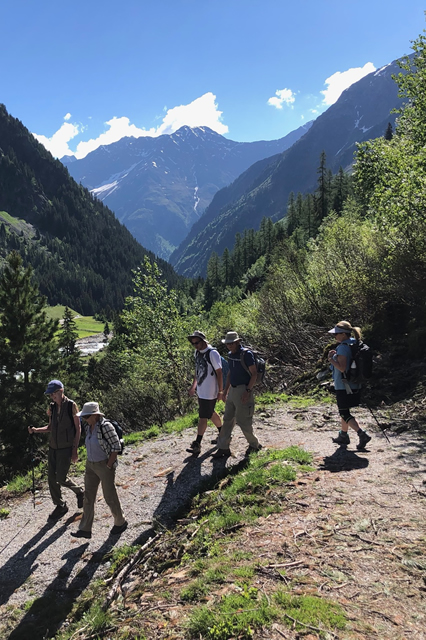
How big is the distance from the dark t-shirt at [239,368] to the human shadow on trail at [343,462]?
218 centimetres

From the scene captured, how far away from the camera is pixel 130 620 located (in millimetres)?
4180

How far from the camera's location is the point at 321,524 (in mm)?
4984

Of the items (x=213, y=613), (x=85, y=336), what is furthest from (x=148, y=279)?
(x=85, y=336)

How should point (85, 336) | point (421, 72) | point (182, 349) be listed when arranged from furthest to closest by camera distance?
point (85, 336) → point (182, 349) → point (421, 72)

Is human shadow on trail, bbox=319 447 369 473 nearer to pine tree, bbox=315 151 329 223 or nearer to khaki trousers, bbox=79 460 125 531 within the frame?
khaki trousers, bbox=79 460 125 531

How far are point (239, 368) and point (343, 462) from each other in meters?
2.67

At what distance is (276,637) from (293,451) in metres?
4.60

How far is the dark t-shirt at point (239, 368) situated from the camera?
7605 mm

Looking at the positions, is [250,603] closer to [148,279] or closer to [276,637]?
[276,637]

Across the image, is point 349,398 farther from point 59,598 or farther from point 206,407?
point 59,598

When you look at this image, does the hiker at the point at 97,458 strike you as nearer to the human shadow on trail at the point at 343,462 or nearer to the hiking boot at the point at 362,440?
the human shadow on trail at the point at 343,462

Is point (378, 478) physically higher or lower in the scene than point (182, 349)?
Result: lower

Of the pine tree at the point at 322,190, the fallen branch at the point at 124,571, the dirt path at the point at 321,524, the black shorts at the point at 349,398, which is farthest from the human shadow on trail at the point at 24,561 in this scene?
the pine tree at the point at 322,190

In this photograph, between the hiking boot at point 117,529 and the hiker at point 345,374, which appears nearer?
the hiking boot at point 117,529
